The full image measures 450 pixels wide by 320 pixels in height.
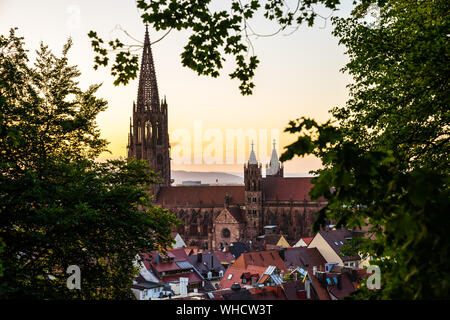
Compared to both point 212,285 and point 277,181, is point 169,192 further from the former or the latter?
point 212,285

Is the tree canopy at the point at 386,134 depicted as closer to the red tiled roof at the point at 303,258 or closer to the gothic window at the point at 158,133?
the red tiled roof at the point at 303,258

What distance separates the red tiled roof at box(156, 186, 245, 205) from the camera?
103 meters

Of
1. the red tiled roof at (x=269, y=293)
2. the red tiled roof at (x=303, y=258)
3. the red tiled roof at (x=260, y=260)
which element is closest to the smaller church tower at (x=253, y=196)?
the red tiled roof at (x=303, y=258)

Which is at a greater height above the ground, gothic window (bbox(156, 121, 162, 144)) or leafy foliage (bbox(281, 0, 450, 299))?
gothic window (bbox(156, 121, 162, 144))

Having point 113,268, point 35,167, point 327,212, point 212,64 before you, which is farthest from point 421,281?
point 35,167

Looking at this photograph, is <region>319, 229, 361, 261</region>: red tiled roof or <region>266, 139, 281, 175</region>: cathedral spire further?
<region>266, 139, 281, 175</region>: cathedral spire

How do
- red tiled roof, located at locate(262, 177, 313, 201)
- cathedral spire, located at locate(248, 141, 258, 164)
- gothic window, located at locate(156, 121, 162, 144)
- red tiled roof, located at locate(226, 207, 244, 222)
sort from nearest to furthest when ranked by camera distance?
red tiled roof, located at locate(226, 207, 244, 222)
cathedral spire, located at locate(248, 141, 258, 164)
red tiled roof, located at locate(262, 177, 313, 201)
gothic window, located at locate(156, 121, 162, 144)

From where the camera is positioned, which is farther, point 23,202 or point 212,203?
point 212,203

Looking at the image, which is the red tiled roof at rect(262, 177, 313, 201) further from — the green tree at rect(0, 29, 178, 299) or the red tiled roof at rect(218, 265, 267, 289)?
the green tree at rect(0, 29, 178, 299)

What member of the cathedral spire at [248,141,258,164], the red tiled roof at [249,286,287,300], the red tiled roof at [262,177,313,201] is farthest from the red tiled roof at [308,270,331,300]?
the red tiled roof at [262,177,313,201]

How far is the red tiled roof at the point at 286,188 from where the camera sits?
97.6 metres

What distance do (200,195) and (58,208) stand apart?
310 ft

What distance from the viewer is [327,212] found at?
4.30 meters

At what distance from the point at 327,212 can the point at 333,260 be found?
58.4 metres
